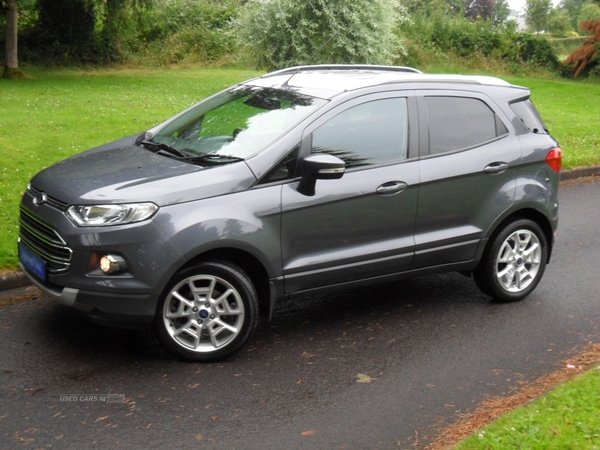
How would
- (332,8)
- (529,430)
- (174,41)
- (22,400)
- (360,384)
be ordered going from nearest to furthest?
1. (529,430)
2. (22,400)
3. (360,384)
4. (332,8)
5. (174,41)

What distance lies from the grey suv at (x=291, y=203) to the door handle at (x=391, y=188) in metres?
0.01

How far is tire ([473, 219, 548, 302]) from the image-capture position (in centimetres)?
682

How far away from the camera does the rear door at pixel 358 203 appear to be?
5.78m

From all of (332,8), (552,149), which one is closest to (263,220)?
(552,149)

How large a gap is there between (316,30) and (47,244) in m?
16.8

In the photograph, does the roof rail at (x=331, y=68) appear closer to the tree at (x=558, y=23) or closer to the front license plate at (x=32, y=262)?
the front license plate at (x=32, y=262)

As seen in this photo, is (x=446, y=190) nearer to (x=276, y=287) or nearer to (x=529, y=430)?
(x=276, y=287)

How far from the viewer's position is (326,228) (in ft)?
19.2

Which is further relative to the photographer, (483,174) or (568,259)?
(568,259)

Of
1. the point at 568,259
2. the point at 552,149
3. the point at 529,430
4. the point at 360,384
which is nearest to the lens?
the point at 529,430

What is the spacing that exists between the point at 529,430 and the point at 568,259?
4.32m

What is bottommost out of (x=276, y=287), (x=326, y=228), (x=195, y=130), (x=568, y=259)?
(x=568, y=259)

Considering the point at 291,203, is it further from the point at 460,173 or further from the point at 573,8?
the point at 573,8

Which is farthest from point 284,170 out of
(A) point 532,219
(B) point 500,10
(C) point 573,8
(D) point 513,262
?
(C) point 573,8
